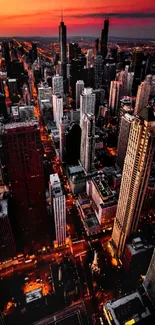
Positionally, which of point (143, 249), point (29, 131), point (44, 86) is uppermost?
point (44, 86)

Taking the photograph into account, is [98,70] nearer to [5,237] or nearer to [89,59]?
[89,59]

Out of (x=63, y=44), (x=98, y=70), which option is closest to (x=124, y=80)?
(x=98, y=70)

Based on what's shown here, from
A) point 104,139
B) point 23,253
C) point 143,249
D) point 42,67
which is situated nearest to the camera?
point 143,249

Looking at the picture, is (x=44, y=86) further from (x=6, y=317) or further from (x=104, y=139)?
(x=6, y=317)

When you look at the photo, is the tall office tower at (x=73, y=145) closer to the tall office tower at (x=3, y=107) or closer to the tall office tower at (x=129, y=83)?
the tall office tower at (x=3, y=107)

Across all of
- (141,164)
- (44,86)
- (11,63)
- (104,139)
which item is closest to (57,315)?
(141,164)

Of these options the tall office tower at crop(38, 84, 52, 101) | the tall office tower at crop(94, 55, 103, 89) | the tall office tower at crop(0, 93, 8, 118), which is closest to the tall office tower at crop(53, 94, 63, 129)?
the tall office tower at crop(38, 84, 52, 101)

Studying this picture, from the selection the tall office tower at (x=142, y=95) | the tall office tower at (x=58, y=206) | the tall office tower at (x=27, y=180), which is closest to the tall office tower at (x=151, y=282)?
the tall office tower at (x=58, y=206)
